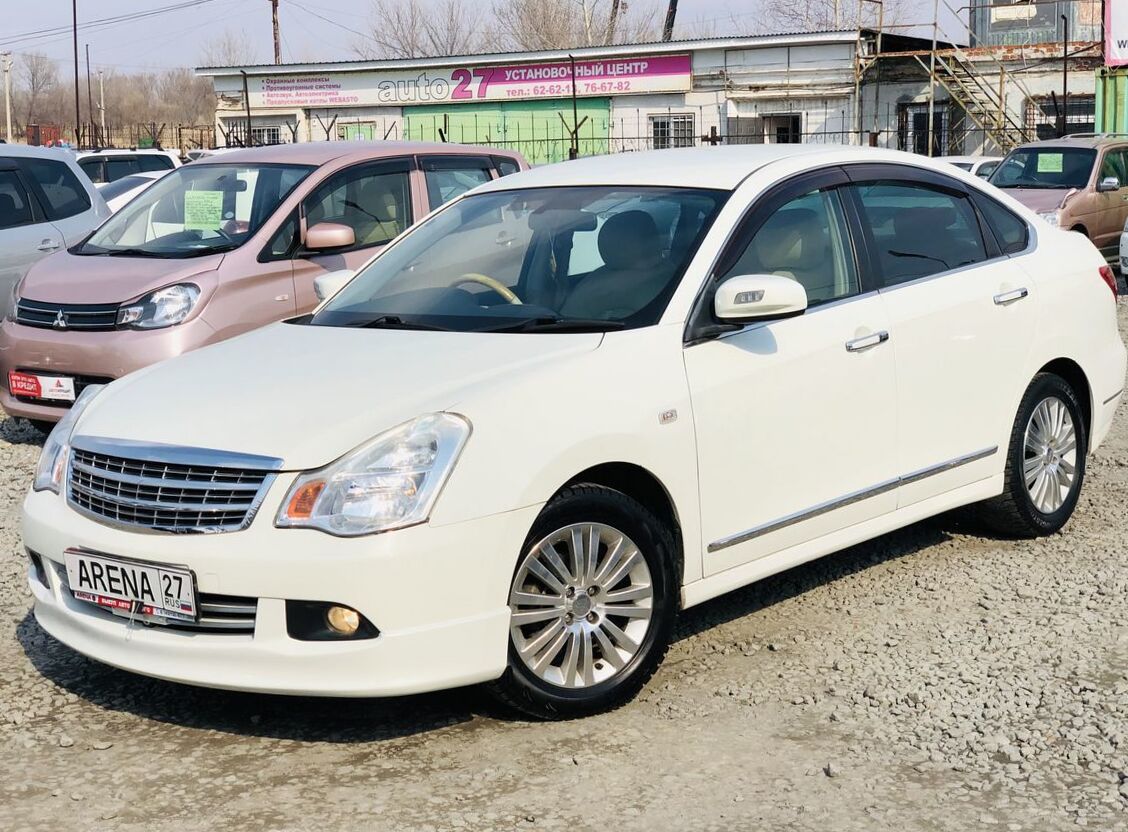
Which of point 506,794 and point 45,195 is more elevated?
point 45,195

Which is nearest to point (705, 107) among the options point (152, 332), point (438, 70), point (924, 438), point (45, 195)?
point (438, 70)

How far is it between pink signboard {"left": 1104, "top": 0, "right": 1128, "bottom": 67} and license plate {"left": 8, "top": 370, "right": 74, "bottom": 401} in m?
26.6

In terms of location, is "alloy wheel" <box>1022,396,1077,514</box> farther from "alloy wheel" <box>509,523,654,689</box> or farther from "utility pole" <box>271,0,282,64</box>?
"utility pole" <box>271,0,282,64</box>

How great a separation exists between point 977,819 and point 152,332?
19.5ft

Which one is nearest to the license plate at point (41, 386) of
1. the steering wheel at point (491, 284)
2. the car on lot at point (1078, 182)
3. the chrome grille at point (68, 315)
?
the chrome grille at point (68, 315)

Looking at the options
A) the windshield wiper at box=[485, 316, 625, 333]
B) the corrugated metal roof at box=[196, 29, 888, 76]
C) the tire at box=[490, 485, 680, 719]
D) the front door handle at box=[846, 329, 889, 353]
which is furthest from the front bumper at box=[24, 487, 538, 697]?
the corrugated metal roof at box=[196, 29, 888, 76]

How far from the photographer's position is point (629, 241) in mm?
4973

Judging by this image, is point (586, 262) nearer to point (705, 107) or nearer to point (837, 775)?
point (837, 775)

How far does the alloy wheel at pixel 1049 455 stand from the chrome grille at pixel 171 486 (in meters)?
3.41

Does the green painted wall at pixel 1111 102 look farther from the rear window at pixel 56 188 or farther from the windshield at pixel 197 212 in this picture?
the windshield at pixel 197 212

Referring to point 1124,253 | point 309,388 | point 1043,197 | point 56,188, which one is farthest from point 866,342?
point 1043,197

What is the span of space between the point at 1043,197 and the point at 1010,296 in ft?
41.4

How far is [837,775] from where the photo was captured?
12.8 feet

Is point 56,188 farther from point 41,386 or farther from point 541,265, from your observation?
point 541,265
